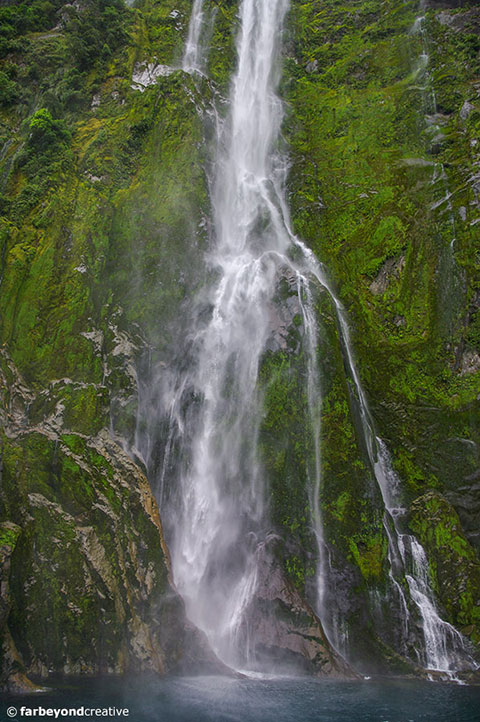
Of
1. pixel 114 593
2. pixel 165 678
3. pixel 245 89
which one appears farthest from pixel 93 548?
pixel 245 89

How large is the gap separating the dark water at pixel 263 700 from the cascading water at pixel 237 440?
62.1 inches

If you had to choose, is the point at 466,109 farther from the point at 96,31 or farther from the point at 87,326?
the point at 96,31

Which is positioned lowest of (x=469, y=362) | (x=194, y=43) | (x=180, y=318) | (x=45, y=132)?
(x=469, y=362)

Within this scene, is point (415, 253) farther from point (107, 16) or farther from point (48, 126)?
point (107, 16)

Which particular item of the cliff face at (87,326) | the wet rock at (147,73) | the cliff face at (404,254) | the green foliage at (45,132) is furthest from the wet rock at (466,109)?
the green foliage at (45,132)

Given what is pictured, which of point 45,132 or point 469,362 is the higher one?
point 45,132

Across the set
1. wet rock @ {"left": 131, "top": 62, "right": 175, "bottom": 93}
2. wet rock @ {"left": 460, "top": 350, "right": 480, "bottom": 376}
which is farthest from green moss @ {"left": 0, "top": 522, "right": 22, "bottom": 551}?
wet rock @ {"left": 131, "top": 62, "right": 175, "bottom": 93}

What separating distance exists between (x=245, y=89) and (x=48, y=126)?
11187 millimetres

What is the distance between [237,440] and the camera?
1520 cm


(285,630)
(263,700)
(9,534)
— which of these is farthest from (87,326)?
(263,700)

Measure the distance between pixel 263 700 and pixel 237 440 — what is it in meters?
6.83

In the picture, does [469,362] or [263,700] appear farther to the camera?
[469,362]

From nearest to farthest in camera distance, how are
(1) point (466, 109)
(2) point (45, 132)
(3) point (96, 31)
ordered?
(2) point (45, 132) < (1) point (466, 109) < (3) point (96, 31)

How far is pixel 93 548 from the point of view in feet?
39.4
